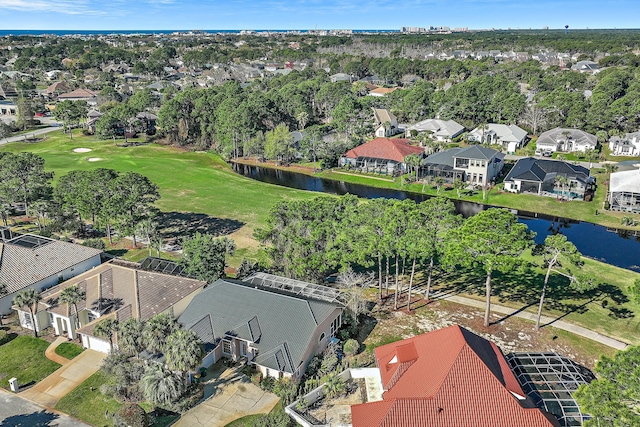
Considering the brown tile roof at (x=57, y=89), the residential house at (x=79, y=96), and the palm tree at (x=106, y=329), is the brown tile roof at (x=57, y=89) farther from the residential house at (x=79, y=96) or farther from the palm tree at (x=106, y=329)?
the palm tree at (x=106, y=329)

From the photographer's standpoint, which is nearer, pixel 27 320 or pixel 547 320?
pixel 27 320

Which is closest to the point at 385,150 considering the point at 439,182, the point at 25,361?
the point at 439,182

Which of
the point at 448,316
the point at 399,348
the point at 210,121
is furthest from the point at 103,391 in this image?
the point at 210,121

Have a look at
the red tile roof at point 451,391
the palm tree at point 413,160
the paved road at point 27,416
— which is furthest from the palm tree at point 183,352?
the palm tree at point 413,160

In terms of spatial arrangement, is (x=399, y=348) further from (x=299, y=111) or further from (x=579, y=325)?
(x=299, y=111)

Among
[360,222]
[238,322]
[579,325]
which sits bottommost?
[579,325]

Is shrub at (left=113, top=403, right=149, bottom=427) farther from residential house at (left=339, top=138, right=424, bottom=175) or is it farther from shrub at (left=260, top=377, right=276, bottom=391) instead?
residential house at (left=339, top=138, right=424, bottom=175)

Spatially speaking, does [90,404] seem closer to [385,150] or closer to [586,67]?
[385,150]

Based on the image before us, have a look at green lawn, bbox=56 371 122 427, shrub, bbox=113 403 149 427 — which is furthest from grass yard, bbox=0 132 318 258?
shrub, bbox=113 403 149 427
